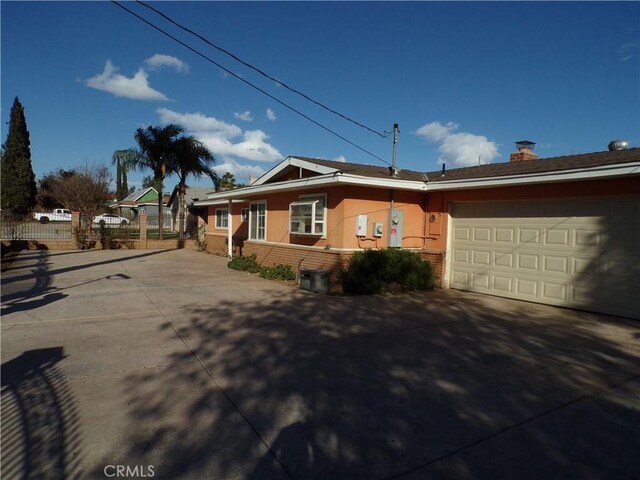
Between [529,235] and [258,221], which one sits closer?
[529,235]

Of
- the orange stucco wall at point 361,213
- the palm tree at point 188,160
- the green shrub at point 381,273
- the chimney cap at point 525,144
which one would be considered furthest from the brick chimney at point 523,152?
the palm tree at point 188,160

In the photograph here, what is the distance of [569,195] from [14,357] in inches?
392

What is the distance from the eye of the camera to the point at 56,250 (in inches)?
798

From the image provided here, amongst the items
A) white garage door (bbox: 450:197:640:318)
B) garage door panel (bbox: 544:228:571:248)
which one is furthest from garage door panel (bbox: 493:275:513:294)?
garage door panel (bbox: 544:228:571:248)

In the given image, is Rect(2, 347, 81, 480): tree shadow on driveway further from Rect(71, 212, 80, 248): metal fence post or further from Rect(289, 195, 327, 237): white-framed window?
Rect(71, 212, 80, 248): metal fence post

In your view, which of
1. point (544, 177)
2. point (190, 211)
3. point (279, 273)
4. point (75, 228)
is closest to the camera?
point (544, 177)

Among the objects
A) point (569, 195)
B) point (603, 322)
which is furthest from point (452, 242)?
point (603, 322)

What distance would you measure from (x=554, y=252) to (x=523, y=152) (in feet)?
20.6

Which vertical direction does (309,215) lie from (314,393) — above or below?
above

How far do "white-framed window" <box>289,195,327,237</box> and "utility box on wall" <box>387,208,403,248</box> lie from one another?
1795 millimetres

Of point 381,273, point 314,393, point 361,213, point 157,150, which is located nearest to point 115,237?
point 157,150

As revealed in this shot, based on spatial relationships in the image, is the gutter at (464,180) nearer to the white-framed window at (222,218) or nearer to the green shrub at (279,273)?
the green shrub at (279,273)

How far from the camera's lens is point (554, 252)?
888 cm

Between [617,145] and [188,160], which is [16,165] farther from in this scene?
[617,145]
